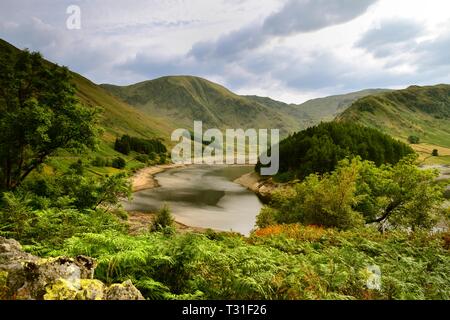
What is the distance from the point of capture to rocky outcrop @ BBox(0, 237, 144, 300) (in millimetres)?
6824

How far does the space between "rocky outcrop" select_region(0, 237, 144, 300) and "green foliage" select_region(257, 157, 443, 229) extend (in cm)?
2541

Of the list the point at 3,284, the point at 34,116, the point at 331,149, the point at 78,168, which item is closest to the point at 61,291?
the point at 3,284

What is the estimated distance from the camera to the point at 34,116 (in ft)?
81.2

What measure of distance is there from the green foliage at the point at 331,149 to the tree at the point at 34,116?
202ft

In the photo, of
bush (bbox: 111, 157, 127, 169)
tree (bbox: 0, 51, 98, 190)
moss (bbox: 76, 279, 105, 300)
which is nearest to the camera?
moss (bbox: 76, 279, 105, 300)

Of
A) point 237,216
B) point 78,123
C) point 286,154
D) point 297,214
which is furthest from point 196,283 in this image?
point 286,154

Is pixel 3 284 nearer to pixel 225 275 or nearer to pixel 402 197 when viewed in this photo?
pixel 225 275

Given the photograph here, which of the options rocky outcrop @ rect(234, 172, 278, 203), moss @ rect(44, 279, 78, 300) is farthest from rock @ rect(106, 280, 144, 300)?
rocky outcrop @ rect(234, 172, 278, 203)

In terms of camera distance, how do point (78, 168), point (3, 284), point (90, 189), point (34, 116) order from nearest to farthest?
point (3, 284)
point (34, 116)
point (90, 189)
point (78, 168)

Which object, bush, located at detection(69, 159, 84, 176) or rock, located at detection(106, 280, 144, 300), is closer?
rock, located at detection(106, 280, 144, 300)

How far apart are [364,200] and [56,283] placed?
3576 cm

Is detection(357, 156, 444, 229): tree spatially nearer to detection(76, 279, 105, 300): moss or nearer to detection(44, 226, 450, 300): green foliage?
detection(44, 226, 450, 300): green foliage

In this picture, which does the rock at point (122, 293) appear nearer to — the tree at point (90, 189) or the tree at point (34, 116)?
the tree at point (90, 189)
